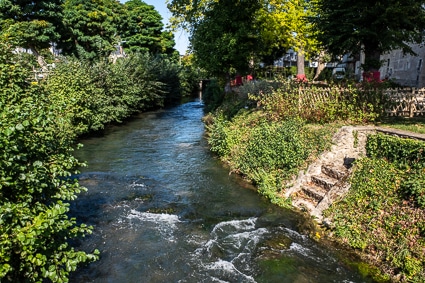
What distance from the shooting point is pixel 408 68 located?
103 ft

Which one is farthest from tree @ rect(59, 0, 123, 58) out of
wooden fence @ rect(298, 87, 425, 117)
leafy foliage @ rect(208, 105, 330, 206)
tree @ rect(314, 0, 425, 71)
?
wooden fence @ rect(298, 87, 425, 117)

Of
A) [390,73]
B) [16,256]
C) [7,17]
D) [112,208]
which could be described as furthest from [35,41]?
[390,73]

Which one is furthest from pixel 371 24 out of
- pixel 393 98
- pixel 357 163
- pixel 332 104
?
pixel 357 163

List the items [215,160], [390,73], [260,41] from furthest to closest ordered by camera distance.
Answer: [390,73]
[260,41]
[215,160]

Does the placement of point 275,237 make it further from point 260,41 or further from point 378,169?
point 260,41

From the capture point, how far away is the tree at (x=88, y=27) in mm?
37250

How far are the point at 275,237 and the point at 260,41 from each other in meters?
20.9

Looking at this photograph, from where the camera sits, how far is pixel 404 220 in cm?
835

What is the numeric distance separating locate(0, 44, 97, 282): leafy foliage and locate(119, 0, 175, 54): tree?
165 feet

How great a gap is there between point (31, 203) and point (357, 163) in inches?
366

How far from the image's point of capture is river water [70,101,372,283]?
313 inches

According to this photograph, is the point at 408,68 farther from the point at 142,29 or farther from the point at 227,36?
the point at 142,29

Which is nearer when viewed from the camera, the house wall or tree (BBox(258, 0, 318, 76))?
the house wall

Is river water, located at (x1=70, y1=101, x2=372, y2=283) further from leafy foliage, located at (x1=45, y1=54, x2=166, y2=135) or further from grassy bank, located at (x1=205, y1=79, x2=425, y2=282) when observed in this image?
leafy foliage, located at (x1=45, y1=54, x2=166, y2=135)
